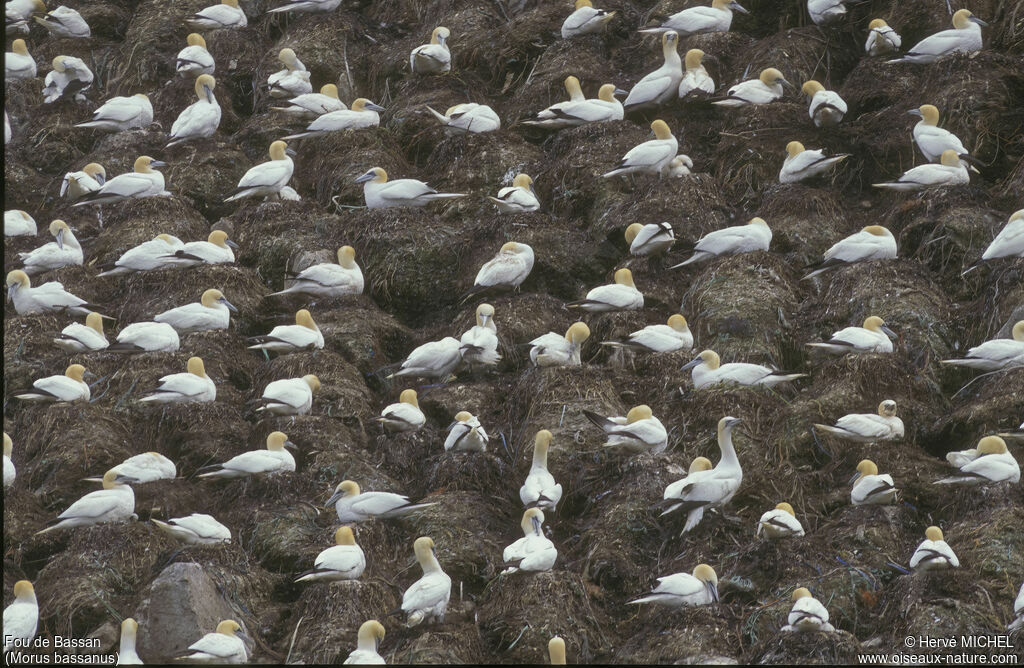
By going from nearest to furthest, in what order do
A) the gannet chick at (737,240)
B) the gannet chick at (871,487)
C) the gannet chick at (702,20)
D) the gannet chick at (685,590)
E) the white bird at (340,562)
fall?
the gannet chick at (685,590), the white bird at (340,562), the gannet chick at (871,487), the gannet chick at (737,240), the gannet chick at (702,20)

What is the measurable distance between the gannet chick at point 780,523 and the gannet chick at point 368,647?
12.0 feet

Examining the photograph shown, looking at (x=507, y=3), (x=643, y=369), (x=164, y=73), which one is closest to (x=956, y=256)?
A: (x=643, y=369)

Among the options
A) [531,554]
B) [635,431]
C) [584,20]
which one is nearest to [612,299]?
[635,431]

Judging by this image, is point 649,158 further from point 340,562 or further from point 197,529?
point 197,529

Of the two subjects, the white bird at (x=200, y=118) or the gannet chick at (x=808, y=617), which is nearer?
the gannet chick at (x=808, y=617)

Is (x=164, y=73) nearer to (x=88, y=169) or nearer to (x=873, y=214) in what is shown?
(x=88, y=169)

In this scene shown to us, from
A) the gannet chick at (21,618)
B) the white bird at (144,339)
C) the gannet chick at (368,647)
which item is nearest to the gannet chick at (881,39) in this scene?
the white bird at (144,339)

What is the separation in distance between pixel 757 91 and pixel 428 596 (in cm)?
1083

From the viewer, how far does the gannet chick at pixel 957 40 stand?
24203 mm

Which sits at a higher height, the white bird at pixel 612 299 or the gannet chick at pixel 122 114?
the white bird at pixel 612 299

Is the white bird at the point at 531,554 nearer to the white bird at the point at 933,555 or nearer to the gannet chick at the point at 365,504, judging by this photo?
the gannet chick at the point at 365,504

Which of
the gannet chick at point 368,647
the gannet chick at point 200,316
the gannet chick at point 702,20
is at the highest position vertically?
the gannet chick at point 702,20

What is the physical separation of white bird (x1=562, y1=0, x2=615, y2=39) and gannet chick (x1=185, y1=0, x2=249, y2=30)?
547 centimetres

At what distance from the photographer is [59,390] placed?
19.1 metres
